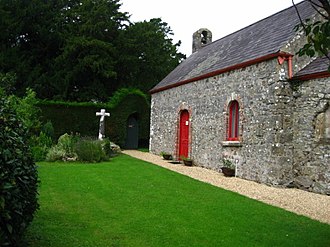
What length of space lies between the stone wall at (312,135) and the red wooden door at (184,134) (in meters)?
6.80

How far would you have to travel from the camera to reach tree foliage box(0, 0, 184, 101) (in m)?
27.8

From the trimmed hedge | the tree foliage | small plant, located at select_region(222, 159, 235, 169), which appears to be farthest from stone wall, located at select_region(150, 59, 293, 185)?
the tree foliage

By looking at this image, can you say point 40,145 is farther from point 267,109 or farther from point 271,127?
point 271,127

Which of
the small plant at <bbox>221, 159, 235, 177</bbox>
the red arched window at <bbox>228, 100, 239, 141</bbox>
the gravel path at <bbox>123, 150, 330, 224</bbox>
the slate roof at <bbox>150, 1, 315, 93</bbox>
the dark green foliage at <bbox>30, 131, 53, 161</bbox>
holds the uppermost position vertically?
the slate roof at <bbox>150, 1, 315, 93</bbox>

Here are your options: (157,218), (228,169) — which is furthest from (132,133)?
(157,218)

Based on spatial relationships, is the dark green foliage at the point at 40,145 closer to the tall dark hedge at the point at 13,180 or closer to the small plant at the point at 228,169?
the small plant at the point at 228,169

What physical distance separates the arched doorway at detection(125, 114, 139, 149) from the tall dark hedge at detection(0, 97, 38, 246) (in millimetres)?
20211

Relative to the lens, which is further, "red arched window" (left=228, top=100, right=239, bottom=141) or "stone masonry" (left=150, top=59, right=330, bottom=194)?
"red arched window" (left=228, top=100, right=239, bottom=141)

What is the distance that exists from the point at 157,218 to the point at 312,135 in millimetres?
5821

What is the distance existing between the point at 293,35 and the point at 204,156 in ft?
20.1

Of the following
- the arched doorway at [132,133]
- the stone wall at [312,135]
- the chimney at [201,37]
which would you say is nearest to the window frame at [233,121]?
the stone wall at [312,135]

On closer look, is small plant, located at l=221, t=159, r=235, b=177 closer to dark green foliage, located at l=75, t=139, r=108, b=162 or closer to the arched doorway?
dark green foliage, located at l=75, t=139, r=108, b=162

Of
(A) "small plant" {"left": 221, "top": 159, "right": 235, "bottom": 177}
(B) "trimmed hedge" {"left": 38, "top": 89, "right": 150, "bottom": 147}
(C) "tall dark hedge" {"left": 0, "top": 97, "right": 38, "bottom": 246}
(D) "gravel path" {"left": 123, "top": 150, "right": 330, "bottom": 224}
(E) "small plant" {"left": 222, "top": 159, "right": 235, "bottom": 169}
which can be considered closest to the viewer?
(C) "tall dark hedge" {"left": 0, "top": 97, "right": 38, "bottom": 246}

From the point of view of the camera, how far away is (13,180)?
339 cm
